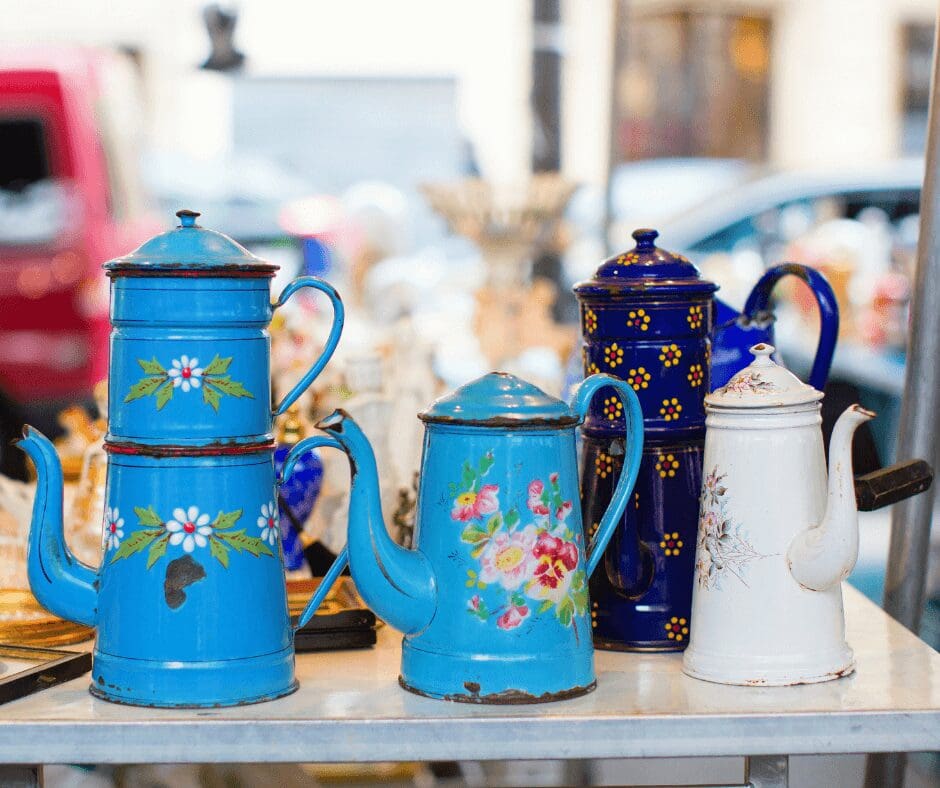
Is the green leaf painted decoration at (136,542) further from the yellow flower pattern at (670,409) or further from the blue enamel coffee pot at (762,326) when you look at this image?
the blue enamel coffee pot at (762,326)

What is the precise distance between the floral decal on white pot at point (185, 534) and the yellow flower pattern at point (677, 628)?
35 centimetres

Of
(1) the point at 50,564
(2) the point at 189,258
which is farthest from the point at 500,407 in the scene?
(1) the point at 50,564

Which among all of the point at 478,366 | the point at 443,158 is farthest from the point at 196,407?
the point at 443,158

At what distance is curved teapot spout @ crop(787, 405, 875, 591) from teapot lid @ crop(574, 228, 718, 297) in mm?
172

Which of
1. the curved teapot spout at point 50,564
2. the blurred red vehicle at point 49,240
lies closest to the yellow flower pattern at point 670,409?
the curved teapot spout at point 50,564

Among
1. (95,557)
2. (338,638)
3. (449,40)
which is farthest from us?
(449,40)

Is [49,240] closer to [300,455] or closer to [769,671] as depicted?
[300,455]

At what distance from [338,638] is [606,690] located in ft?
0.80

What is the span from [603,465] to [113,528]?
1.25ft

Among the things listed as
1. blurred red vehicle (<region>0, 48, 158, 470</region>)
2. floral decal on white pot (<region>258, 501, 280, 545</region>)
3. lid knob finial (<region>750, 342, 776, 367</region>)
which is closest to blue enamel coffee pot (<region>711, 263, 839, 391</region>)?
lid knob finial (<region>750, 342, 776, 367</region>)

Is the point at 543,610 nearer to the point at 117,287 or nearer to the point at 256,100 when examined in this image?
the point at 117,287

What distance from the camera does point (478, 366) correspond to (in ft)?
8.61

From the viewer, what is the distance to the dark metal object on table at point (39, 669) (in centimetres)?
94

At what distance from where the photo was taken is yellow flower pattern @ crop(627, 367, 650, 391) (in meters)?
1.06
